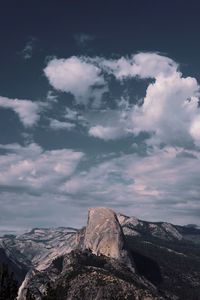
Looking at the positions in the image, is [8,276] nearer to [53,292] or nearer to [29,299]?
[29,299]

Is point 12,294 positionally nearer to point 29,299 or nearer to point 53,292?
point 29,299

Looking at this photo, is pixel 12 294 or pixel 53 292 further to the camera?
pixel 53 292

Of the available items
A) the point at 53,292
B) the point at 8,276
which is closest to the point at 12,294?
the point at 8,276

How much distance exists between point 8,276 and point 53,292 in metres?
12.9

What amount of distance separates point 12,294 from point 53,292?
13.4m

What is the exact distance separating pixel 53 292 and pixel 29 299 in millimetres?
9410

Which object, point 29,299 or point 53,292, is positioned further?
point 53,292

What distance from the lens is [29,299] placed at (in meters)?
88.2

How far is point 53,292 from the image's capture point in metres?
96.9

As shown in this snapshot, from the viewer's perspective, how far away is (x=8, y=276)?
87500 mm

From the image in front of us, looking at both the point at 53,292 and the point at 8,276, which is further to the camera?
the point at 53,292

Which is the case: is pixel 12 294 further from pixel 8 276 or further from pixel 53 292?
pixel 53 292

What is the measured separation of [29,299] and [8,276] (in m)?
5.54

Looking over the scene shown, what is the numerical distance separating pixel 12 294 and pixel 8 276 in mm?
3552
